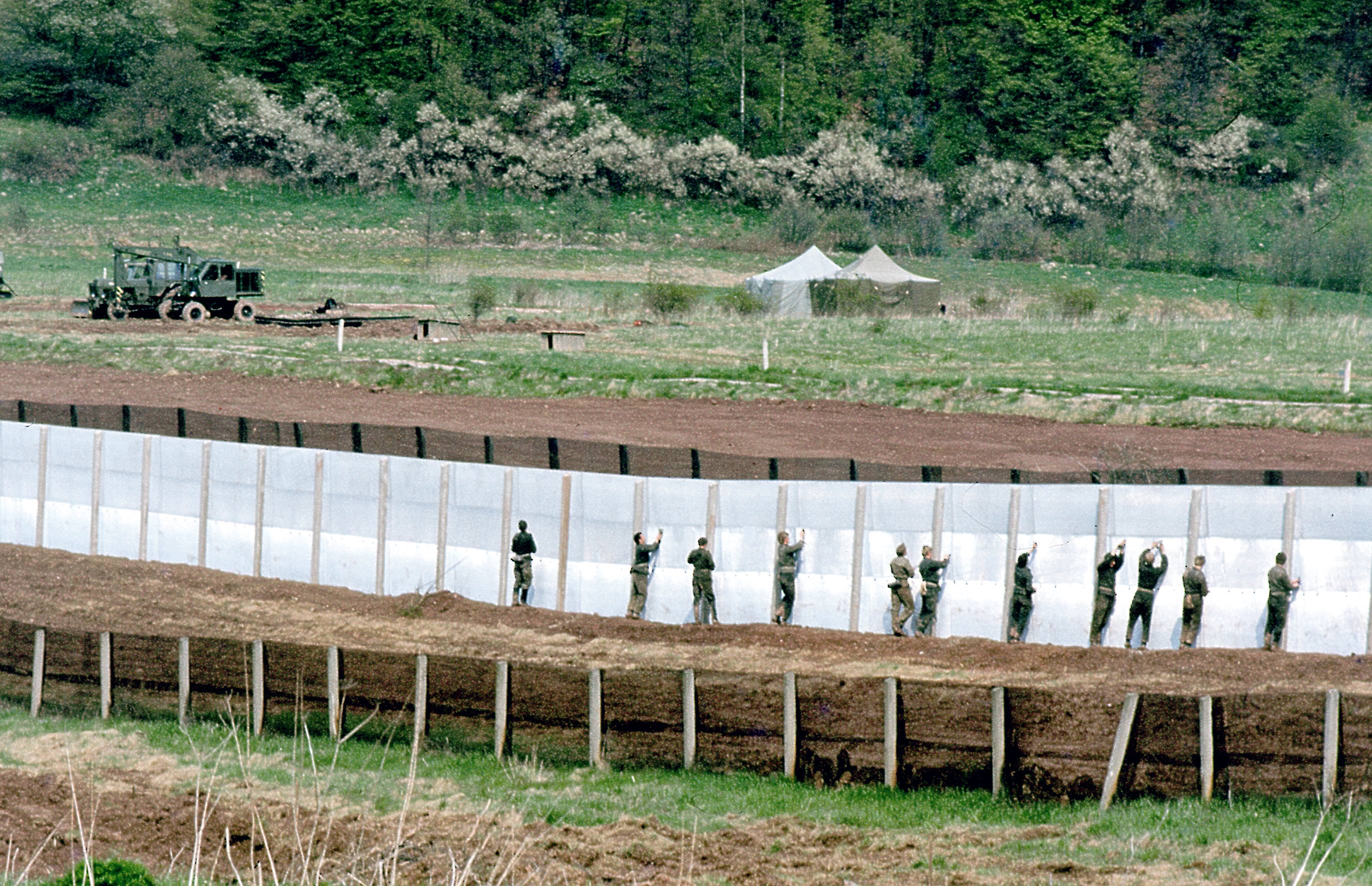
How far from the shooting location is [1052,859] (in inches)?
415

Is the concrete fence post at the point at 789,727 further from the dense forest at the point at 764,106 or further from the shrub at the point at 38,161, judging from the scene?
the shrub at the point at 38,161

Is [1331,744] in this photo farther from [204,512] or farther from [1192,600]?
[204,512]

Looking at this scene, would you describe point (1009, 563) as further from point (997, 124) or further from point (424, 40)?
point (424, 40)

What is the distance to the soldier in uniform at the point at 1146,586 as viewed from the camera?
1700cm

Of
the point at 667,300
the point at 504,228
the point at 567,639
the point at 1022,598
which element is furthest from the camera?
the point at 504,228

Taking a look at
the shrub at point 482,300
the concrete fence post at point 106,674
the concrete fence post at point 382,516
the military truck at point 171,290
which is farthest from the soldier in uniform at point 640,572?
the military truck at point 171,290

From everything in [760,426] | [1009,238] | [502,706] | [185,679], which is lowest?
[185,679]

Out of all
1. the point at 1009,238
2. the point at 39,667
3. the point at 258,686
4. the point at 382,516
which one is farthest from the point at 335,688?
the point at 1009,238

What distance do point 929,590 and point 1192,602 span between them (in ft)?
10.3

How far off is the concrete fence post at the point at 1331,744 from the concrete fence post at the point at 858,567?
7125 millimetres

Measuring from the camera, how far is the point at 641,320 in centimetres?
4934

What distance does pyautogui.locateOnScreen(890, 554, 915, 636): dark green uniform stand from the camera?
1725cm

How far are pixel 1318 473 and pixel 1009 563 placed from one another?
19.0 feet

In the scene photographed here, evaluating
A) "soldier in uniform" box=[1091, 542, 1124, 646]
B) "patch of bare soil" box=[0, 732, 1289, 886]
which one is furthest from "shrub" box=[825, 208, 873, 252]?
"patch of bare soil" box=[0, 732, 1289, 886]
